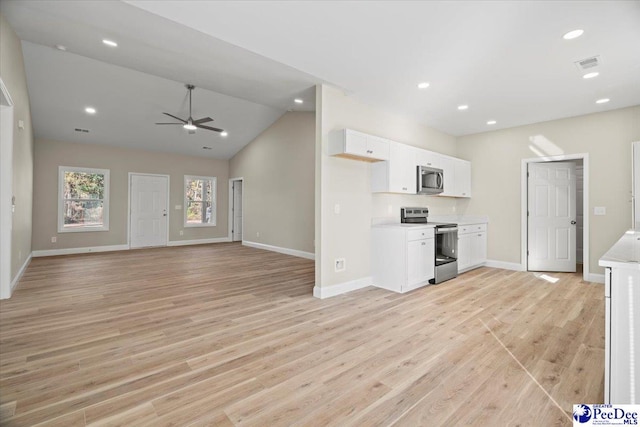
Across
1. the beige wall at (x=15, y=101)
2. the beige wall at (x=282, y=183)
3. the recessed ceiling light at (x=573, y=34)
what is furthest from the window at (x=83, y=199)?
the recessed ceiling light at (x=573, y=34)

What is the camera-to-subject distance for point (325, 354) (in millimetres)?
2408

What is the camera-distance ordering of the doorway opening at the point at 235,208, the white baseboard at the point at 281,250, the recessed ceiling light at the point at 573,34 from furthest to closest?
the doorway opening at the point at 235,208 → the white baseboard at the point at 281,250 → the recessed ceiling light at the point at 573,34

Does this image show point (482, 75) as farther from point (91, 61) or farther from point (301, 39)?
point (91, 61)

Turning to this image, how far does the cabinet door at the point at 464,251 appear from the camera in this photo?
5240mm

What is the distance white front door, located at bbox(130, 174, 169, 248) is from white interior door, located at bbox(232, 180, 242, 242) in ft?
6.77

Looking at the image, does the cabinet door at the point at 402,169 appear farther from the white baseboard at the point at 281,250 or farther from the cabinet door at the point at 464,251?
the white baseboard at the point at 281,250

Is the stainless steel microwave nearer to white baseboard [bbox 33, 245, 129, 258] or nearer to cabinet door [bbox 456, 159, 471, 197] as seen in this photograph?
cabinet door [bbox 456, 159, 471, 197]

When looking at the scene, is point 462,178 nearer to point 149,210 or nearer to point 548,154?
point 548,154

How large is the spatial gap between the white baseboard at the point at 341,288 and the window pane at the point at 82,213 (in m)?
6.97

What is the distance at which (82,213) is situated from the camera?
25.2 feet

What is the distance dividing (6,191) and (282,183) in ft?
16.3

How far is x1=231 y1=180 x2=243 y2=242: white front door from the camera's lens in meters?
10.1

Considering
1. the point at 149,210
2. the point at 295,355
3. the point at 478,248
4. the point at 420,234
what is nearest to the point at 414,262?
the point at 420,234

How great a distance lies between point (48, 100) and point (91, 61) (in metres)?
1.76
